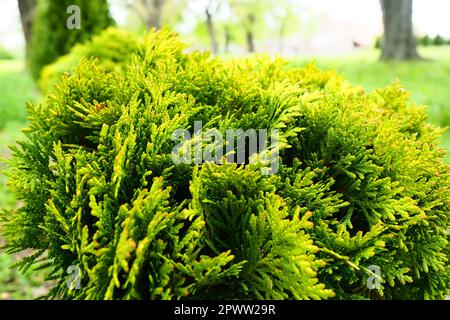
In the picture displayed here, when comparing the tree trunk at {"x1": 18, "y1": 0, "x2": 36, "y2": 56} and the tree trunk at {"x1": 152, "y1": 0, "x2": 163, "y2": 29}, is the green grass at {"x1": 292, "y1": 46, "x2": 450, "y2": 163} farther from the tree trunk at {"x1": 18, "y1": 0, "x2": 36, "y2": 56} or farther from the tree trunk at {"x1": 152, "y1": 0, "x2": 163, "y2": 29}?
the tree trunk at {"x1": 152, "y1": 0, "x2": 163, "y2": 29}

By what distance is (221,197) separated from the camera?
243cm

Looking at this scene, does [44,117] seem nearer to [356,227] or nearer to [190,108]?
[190,108]

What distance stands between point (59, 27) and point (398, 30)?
42.8 ft

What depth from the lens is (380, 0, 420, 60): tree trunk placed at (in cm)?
1705

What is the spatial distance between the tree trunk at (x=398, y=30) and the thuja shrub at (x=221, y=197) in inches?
630

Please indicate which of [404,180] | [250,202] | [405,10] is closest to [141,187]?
[250,202]

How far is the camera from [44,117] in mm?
2891

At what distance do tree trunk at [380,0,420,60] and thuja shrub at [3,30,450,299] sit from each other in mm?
16008

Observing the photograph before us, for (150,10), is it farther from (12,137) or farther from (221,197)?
(221,197)

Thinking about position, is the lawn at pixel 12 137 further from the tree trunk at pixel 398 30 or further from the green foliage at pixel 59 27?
the tree trunk at pixel 398 30

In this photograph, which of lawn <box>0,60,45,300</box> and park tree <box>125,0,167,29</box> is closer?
lawn <box>0,60,45,300</box>

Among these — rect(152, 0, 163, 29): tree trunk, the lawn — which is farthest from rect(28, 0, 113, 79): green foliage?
rect(152, 0, 163, 29): tree trunk

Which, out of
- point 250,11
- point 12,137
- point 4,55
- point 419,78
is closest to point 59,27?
point 12,137
